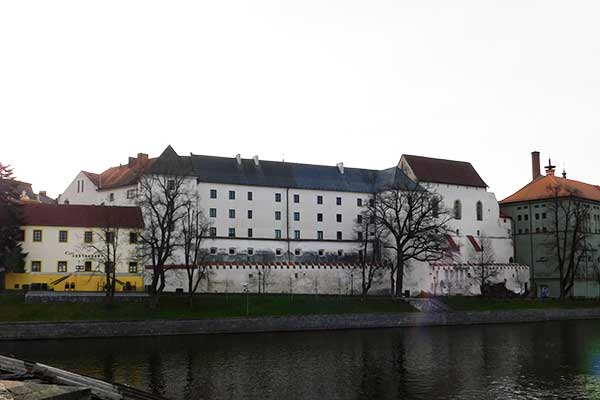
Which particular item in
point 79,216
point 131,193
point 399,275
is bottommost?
point 399,275

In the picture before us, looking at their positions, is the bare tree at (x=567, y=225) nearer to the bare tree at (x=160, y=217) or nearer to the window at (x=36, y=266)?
the bare tree at (x=160, y=217)

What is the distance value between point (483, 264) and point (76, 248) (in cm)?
4601

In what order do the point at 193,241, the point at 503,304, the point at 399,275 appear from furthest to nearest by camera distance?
the point at 503,304 < the point at 193,241 < the point at 399,275

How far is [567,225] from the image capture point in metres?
79.7

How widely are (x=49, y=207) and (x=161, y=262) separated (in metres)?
14.6

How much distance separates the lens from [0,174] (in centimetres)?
5544

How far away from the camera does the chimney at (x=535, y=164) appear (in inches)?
3829

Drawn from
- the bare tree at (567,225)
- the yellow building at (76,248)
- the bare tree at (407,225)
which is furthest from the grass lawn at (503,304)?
the yellow building at (76,248)

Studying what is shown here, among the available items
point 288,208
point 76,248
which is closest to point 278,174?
point 288,208

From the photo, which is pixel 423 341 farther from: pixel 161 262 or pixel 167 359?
pixel 161 262

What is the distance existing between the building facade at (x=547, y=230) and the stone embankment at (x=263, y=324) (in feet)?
49.9

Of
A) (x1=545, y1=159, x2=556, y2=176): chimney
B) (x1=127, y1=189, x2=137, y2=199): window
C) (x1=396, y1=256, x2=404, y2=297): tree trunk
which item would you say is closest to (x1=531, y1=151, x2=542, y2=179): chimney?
(x1=545, y1=159, x2=556, y2=176): chimney

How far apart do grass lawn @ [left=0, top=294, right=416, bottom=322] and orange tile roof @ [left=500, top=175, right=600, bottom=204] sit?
34.8m

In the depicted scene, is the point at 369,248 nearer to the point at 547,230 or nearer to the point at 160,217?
the point at 547,230
